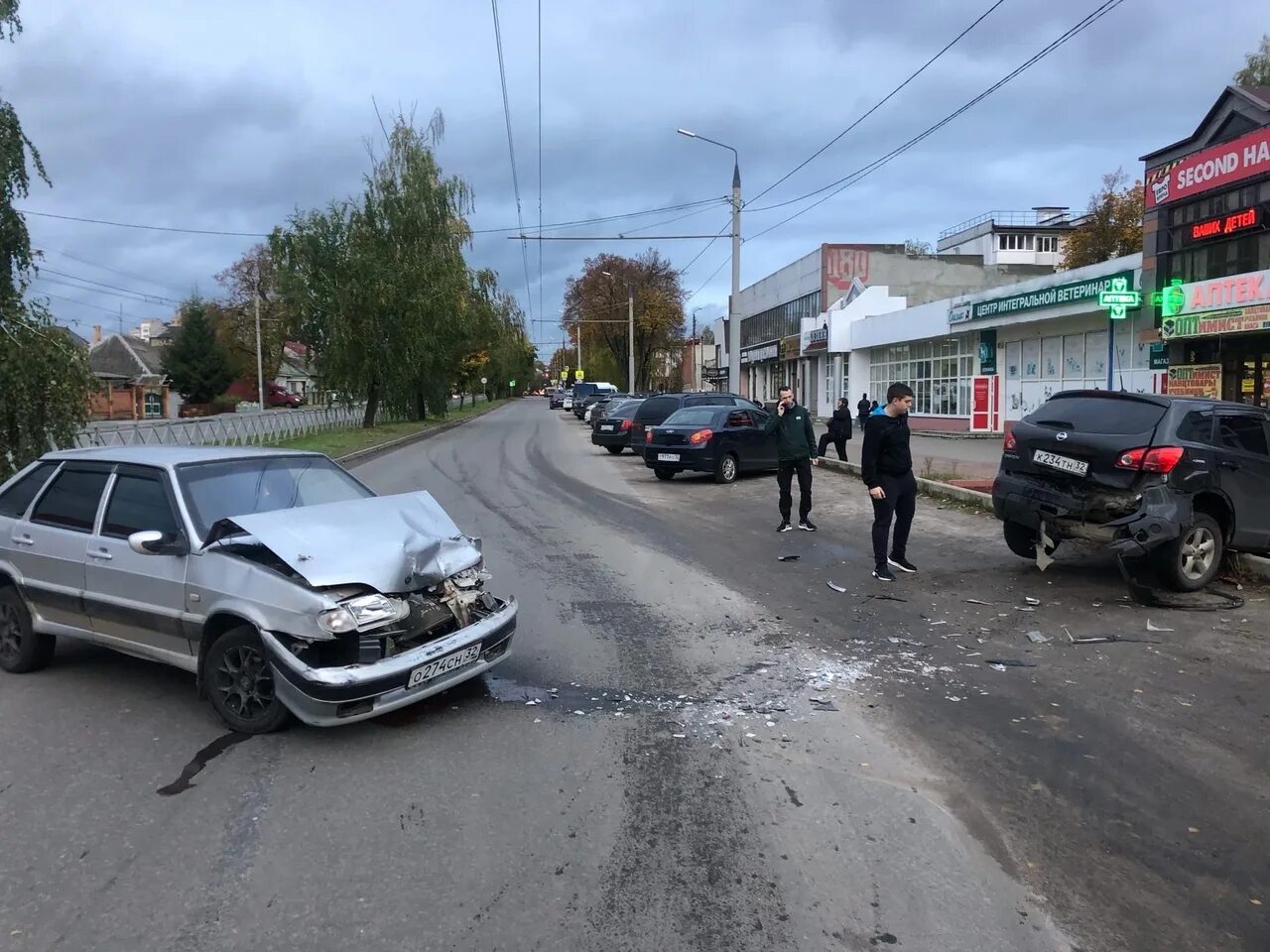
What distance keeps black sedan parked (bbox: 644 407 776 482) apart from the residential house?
34.1 m

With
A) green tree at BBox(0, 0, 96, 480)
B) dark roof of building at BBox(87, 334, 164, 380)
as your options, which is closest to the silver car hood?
green tree at BBox(0, 0, 96, 480)

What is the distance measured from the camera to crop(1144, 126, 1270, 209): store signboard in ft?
61.8

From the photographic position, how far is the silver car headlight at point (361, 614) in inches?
182

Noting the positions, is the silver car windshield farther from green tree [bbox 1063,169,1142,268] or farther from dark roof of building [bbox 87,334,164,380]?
dark roof of building [bbox 87,334,164,380]

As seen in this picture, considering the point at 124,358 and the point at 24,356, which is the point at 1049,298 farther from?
the point at 124,358

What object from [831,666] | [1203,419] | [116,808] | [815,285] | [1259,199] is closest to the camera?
[116,808]

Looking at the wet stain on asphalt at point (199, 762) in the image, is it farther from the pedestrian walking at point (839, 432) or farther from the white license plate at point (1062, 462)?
the pedestrian walking at point (839, 432)

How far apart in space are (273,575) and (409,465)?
1890cm

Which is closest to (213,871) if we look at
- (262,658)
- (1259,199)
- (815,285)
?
(262,658)

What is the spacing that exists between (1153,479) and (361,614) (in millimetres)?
6427

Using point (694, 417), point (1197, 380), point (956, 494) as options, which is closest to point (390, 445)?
point (694, 417)

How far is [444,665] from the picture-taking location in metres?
5.02

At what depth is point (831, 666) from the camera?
6.30 metres

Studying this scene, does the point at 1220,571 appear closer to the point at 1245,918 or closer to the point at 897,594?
the point at 897,594
